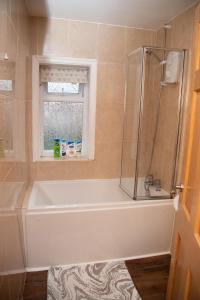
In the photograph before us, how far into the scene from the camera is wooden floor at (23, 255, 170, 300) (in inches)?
72.5

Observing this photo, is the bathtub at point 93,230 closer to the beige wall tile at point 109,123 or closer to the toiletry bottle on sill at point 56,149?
the toiletry bottle on sill at point 56,149

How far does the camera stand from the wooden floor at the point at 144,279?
184cm

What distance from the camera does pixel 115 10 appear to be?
2289 millimetres

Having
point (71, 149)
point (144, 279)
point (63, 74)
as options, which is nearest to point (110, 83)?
point (63, 74)

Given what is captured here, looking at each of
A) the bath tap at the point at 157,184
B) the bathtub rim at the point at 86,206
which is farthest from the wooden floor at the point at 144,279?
the bath tap at the point at 157,184

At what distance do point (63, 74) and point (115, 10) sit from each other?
868 millimetres

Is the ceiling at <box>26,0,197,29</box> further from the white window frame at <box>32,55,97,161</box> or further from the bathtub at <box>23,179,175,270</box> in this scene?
the bathtub at <box>23,179,175,270</box>

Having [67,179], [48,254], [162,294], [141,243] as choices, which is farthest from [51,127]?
[162,294]

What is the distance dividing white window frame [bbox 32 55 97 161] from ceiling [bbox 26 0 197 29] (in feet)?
1.44

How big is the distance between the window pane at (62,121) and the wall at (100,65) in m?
0.26

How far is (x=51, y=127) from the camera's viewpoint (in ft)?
9.37

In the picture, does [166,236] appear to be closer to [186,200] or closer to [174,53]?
[186,200]

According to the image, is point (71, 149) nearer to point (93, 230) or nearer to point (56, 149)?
point (56, 149)

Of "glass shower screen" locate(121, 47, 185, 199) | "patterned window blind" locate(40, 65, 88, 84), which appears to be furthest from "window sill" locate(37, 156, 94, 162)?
"patterned window blind" locate(40, 65, 88, 84)
